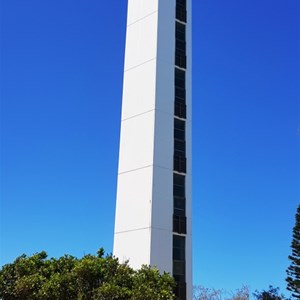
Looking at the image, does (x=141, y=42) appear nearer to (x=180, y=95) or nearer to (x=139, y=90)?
(x=139, y=90)

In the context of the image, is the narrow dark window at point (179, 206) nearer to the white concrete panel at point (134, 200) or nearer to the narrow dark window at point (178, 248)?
the narrow dark window at point (178, 248)

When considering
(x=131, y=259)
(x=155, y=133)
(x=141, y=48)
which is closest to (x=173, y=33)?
(x=141, y=48)

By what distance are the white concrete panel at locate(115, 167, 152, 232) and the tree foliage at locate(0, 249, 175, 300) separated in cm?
326

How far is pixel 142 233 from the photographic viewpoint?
20656mm

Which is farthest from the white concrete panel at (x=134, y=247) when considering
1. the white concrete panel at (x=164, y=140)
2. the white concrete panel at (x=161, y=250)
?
the white concrete panel at (x=164, y=140)

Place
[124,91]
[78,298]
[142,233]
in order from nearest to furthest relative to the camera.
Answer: [78,298]
[142,233]
[124,91]

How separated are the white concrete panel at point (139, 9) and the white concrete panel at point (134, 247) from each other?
10256 mm

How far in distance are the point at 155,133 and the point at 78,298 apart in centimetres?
792

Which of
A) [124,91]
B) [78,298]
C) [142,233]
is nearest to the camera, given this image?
[78,298]

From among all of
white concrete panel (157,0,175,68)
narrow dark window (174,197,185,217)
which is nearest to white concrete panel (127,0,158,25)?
white concrete panel (157,0,175,68)

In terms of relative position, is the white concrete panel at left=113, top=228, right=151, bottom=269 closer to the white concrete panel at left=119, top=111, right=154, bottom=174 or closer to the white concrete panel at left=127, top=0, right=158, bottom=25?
the white concrete panel at left=119, top=111, right=154, bottom=174

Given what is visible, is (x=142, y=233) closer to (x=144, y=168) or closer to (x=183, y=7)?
(x=144, y=168)

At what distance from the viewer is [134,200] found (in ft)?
70.7

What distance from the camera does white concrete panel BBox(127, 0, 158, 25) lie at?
2470cm
